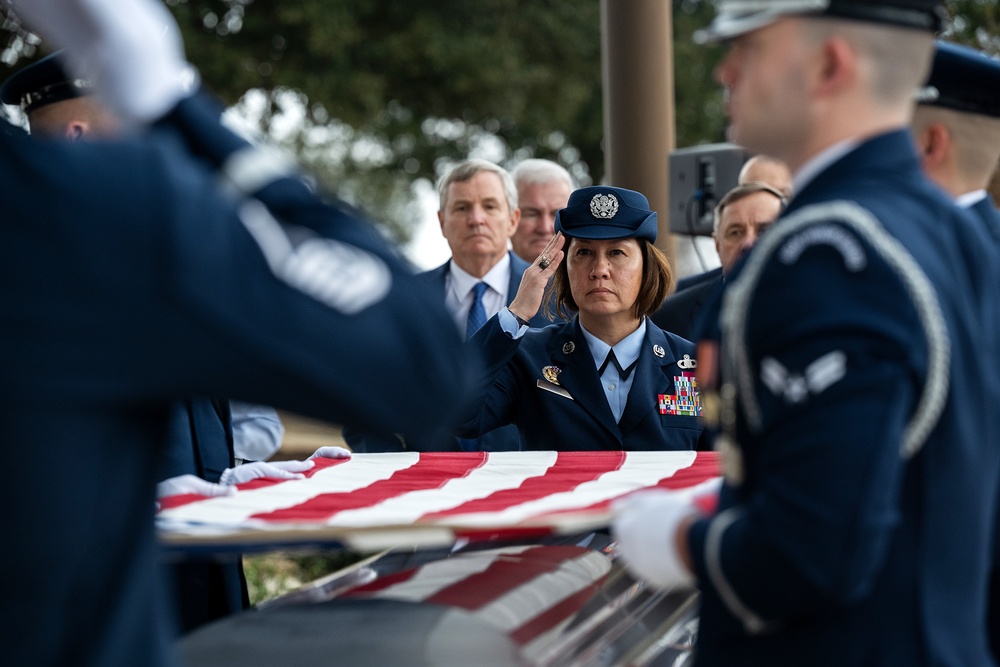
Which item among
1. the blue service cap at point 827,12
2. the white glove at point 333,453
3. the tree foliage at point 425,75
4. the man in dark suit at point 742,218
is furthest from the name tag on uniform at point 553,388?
the tree foliage at point 425,75

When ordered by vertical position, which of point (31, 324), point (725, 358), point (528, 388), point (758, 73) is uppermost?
point (758, 73)

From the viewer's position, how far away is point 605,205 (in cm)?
431

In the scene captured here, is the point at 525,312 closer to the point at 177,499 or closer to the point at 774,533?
the point at 177,499

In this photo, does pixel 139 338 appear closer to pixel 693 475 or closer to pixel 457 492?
pixel 457 492

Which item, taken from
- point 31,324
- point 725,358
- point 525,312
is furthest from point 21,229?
point 525,312

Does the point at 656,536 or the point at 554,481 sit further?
the point at 554,481

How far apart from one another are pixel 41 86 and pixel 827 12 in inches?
72.9

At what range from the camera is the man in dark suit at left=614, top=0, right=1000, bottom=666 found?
1.43 meters

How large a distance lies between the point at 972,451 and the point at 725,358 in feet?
1.03

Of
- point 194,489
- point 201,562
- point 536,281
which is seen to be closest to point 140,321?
point 194,489

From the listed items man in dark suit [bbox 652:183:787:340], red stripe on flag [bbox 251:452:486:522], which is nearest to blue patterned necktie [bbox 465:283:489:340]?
man in dark suit [bbox 652:183:787:340]

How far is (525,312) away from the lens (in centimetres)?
414

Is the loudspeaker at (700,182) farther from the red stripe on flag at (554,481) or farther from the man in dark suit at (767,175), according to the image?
the red stripe on flag at (554,481)

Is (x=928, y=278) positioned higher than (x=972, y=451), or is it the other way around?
(x=928, y=278)
